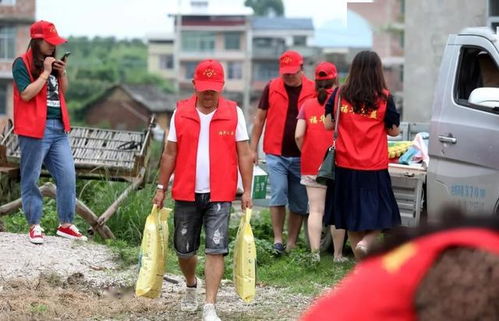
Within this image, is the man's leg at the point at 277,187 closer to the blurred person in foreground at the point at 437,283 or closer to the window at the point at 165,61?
the blurred person in foreground at the point at 437,283

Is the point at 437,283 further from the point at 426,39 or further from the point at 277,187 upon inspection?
the point at 426,39

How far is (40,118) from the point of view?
9352 mm

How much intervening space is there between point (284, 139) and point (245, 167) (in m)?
2.95

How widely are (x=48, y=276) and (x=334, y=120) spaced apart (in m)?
2.40

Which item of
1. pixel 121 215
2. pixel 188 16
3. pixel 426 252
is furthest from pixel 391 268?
pixel 188 16

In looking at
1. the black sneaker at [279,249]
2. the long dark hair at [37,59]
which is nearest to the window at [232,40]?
the black sneaker at [279,249]

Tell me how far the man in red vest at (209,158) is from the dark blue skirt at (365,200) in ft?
5.10

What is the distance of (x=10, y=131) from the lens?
39.3ft

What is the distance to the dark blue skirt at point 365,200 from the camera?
29.2ft

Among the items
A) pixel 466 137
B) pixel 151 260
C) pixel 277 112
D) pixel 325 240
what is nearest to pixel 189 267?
pixel 151 260

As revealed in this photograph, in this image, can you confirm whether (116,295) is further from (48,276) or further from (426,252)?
(426,252)

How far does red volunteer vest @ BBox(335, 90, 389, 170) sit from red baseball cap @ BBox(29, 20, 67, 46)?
2312 mm

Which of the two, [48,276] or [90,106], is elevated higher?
[48,276]

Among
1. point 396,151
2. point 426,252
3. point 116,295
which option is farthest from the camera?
point 396,151
